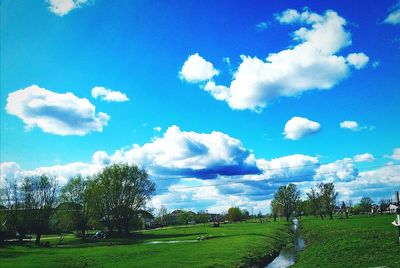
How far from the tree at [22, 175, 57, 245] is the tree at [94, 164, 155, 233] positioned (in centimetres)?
1230

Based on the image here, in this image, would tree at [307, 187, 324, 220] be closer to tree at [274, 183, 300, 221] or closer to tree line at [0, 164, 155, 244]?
tree at [274, 183, 300, 221]

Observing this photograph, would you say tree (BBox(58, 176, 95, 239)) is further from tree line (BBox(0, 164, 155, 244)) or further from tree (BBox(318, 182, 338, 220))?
tree (BBox(318, 182, 338, 220))

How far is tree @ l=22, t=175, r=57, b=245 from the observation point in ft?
315

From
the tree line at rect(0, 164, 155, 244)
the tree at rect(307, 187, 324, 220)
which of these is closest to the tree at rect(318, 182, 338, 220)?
the tree at rect(307, 187, 324, 220)

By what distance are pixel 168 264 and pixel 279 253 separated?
2677 centimetres

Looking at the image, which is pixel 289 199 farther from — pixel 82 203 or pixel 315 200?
pixel 82 203

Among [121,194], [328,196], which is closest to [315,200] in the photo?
[328,196]

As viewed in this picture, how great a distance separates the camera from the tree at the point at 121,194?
355 feet

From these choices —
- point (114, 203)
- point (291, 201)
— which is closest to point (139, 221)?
point (114, 203)

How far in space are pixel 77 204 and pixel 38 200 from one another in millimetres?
10711

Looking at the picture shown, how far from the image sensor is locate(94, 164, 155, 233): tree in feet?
355

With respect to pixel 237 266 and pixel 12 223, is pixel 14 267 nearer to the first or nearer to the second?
pixel 237 266

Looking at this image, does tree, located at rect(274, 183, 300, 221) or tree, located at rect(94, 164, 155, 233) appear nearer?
tree, located at rect(94, 164, 155, 233)

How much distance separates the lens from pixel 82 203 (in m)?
107
